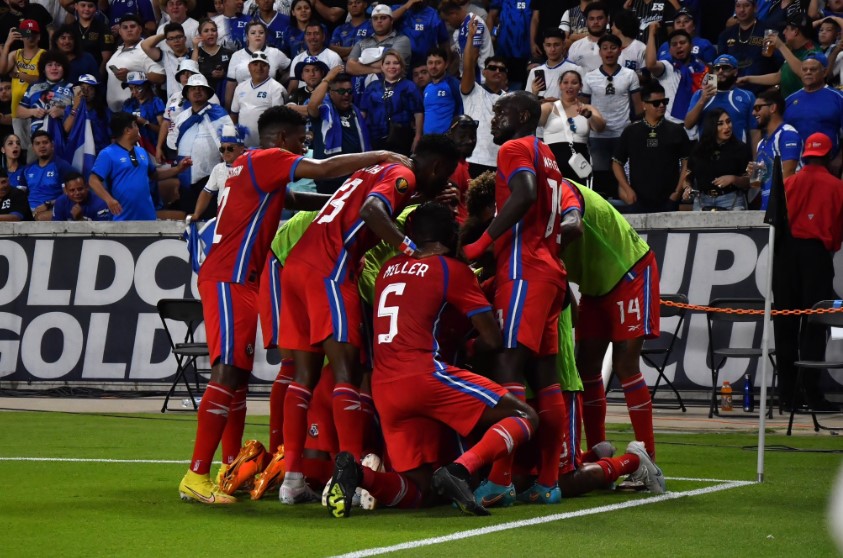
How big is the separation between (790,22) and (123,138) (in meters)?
9.22

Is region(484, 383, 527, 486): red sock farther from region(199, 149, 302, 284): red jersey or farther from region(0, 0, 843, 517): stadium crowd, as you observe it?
region(199, 149, 302, 284): red jersey

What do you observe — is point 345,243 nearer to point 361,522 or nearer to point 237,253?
point 237,253

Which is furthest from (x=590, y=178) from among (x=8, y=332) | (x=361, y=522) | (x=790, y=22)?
(x=361, y=522)

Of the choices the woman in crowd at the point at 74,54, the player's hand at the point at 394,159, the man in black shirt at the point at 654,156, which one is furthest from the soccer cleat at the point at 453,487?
the woman in crowd at the point at 74,54

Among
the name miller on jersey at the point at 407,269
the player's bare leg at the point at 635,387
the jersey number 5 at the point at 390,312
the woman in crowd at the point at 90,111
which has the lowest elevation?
the player's bare leg at the point at 635,387

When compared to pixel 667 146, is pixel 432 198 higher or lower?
lower

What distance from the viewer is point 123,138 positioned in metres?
17.5

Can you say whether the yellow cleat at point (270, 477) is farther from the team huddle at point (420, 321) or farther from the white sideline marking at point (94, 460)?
the white sideline marking at point (94, 460)

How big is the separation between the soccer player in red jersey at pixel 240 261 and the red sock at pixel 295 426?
0.40 meters

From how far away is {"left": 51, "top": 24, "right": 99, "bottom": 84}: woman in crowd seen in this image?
20.6m

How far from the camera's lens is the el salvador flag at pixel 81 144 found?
63.5ft

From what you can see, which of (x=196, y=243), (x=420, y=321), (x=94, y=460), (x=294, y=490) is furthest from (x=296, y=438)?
(x=196, y=243)

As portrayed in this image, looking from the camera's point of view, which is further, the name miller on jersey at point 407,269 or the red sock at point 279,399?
the red sock at point 279,399

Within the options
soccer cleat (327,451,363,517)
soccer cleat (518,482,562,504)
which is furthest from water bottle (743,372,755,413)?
soccer cleat (327,451,363,517)
